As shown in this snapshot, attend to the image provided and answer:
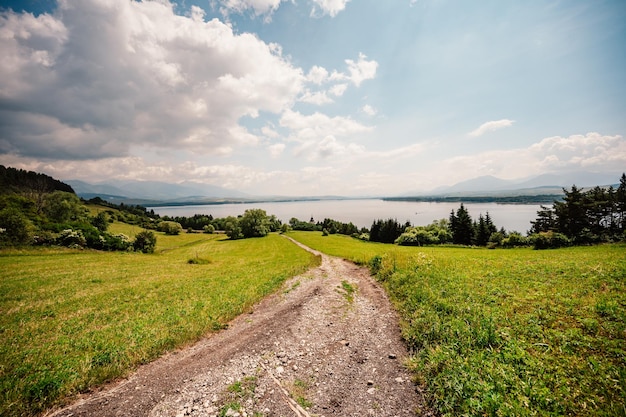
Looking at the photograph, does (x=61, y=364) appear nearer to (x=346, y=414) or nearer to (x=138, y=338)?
(x=138, y=338)

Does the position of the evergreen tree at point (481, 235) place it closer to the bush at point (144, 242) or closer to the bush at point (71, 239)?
the bush at point (144, 242)

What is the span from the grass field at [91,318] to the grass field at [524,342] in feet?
34.5

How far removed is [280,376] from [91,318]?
12172 millimetres

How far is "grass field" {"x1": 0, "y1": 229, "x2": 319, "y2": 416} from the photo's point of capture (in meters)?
7.88

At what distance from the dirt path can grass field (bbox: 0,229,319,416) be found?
0.99 m

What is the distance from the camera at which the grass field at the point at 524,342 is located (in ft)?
20.0

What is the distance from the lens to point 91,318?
13180mm

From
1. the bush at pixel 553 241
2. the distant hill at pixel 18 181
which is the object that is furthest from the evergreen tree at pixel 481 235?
the distant hill at pixel 18 181

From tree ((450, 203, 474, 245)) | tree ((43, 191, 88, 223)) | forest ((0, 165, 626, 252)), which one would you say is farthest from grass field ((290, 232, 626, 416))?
tree ((43, 191, 88, 223))

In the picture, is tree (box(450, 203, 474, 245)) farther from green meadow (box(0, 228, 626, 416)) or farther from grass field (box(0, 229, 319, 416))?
grass field (box(0, 229, 319, 416))

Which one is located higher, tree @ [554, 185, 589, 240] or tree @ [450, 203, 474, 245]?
tree @ [554, 185, 589, 240]

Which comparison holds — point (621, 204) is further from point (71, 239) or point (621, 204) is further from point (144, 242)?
point (71, 239)

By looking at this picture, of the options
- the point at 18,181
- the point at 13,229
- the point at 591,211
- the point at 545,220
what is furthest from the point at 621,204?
the point at 18,181

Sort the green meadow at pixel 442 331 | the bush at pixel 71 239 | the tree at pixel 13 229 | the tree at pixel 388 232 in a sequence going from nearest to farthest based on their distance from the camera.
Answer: the green meadow at pixel 442 331, the tree at pixel 13 229, the bush at pixel 71 239, the tree at pixel 388 232
